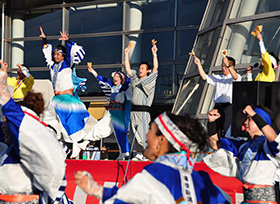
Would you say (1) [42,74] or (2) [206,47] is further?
(1) [42,74]

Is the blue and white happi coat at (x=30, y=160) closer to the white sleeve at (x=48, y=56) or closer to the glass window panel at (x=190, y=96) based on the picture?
the white sleeve at (x=48, y=56)

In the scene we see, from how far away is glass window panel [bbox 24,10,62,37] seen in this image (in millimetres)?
15703

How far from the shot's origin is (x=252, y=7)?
8.37 m

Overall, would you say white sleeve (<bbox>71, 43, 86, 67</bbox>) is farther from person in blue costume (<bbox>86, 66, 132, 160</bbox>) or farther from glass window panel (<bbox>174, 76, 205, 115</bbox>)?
glass window panel (<bbox>174, 76, 205, 115</bbox>)

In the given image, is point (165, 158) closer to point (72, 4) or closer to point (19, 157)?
point (19, 157)

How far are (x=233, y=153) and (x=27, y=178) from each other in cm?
199

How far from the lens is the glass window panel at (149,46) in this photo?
13984 millimetres

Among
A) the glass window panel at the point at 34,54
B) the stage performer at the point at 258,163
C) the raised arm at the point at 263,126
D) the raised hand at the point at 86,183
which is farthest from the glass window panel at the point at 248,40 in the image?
the glass window panel at the point at 34,54

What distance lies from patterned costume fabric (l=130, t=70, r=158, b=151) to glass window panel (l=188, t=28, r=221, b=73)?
1.88 meters

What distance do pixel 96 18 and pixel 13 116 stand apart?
40.0ft

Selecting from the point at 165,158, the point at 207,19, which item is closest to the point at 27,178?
the point at 165,158

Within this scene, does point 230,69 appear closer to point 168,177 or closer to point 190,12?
point 168,177

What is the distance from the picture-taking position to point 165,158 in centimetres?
284

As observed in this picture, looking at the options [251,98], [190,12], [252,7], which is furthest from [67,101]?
[190,12]
